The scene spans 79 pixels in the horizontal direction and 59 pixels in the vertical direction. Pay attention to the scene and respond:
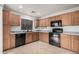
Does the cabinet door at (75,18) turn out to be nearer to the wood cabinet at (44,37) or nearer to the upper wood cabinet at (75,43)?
the upper wood cabinet at (75,43)

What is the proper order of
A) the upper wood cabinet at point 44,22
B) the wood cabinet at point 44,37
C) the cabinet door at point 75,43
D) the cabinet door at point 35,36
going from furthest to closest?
the cabinet door at point 35,36 < the upper wood cabinet at point 44,22 < the wood cabinet at point 44,37 < the cabinet door at point 75,43

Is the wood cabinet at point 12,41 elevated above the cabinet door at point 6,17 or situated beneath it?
situated beneath

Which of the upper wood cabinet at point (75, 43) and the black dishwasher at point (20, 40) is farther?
the black dishwasher at point (20, 40)

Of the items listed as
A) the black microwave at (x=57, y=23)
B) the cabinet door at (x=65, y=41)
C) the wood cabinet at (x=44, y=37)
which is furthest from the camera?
the wood cabinet at (x=44, y=37)

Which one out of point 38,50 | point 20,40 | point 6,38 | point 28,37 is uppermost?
point 6,38

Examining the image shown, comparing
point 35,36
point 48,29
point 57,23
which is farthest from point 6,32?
point 48,29

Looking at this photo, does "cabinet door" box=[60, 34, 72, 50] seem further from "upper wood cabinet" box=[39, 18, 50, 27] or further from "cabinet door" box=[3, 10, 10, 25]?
"cabinet door" box=[3, 10, 10, 25]

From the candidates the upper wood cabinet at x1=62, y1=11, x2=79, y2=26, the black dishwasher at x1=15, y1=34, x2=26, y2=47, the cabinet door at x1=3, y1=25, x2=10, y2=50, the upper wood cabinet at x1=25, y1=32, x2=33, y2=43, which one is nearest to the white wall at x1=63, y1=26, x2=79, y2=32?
the upper wood cabinet at x1=62, y1=11, x2=79, y2=26

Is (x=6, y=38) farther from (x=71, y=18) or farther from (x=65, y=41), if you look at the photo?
(x=71, y=18)

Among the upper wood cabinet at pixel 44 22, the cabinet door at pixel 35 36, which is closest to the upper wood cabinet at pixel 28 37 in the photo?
the cabinet door at pixel 35 36

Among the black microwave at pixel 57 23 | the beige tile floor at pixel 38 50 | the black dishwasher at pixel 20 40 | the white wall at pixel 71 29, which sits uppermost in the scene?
the black microwave at pixel 57 23

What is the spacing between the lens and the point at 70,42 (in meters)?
3.37

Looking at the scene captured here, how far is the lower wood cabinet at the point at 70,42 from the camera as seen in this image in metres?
3.08

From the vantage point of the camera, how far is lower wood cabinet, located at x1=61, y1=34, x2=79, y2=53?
121 inches
